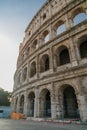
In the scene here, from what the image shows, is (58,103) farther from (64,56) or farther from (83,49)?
(83,49)

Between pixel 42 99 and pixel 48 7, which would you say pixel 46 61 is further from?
pixel 48 7

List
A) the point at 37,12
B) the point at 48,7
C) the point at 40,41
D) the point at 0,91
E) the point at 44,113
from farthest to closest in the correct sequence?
1. the point at 0,91
2. the point at 37,12
3. the point at 48,7
4. the point at 40,41
5. the point at 44,113

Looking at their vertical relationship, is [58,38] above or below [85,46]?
above

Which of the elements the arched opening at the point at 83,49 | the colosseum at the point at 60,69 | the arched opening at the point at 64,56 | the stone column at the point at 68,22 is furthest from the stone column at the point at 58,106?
the stone column at the point at 68,22

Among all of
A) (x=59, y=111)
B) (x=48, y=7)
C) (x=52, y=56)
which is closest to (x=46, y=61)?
(x=52, y=56)

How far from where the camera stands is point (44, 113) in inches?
464

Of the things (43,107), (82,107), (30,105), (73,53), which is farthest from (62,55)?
(30,105)

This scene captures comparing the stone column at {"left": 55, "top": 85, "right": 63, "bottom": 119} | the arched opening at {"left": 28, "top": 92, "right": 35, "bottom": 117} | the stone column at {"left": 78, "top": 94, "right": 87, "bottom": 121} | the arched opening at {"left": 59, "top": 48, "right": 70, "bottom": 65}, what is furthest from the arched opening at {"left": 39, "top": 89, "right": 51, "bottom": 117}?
the stone column at {"left": 78, "top": 94, "right": 87, "bottom": 121}

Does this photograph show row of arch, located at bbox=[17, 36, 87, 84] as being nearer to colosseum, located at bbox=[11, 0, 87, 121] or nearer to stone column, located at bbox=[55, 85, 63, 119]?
colosseum, located at bbox=[11, 0, 87, 121]

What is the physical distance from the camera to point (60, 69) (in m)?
11.1

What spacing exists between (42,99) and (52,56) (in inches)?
172

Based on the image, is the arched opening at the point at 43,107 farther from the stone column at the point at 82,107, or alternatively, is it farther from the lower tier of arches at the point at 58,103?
the stone column at the point at 82,107

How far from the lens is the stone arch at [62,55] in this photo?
12244 millimetres

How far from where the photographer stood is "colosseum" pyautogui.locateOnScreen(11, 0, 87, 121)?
32.0 ft
